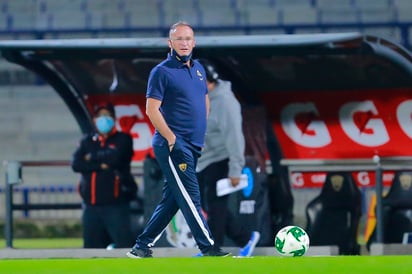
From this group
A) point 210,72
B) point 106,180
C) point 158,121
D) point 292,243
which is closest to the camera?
point 158,121

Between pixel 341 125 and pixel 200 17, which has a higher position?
pixel 200 17

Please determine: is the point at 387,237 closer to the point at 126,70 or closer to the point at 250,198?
the point at 250,198

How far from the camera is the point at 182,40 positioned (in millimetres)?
10062

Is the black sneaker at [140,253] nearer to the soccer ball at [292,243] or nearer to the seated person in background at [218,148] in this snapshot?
the soccer ball at [292,243]

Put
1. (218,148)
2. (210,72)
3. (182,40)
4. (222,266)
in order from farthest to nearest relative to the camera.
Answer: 1. (210,72)
2. (218,148)
3. (182,40)
4. (222,266)

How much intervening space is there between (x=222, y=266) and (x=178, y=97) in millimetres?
2194

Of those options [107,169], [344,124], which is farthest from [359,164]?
[107,169]

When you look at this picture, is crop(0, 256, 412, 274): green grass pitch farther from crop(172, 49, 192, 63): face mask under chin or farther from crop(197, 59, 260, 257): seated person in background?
crop(197, 59, 260, 257): seated person in background

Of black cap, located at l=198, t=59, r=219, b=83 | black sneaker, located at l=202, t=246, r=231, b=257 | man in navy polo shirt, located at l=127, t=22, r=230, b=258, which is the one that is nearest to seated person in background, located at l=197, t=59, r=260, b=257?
black cap, located at l=198, t=59, r=219, b=83

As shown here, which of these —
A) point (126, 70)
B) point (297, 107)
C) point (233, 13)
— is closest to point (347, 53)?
point (297, 107)

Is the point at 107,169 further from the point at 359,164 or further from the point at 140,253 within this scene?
the point at 140,253

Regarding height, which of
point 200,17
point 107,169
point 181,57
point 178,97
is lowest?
point 107,169

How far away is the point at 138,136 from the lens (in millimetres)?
15133

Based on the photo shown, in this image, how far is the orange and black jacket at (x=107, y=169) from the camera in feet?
44.6
